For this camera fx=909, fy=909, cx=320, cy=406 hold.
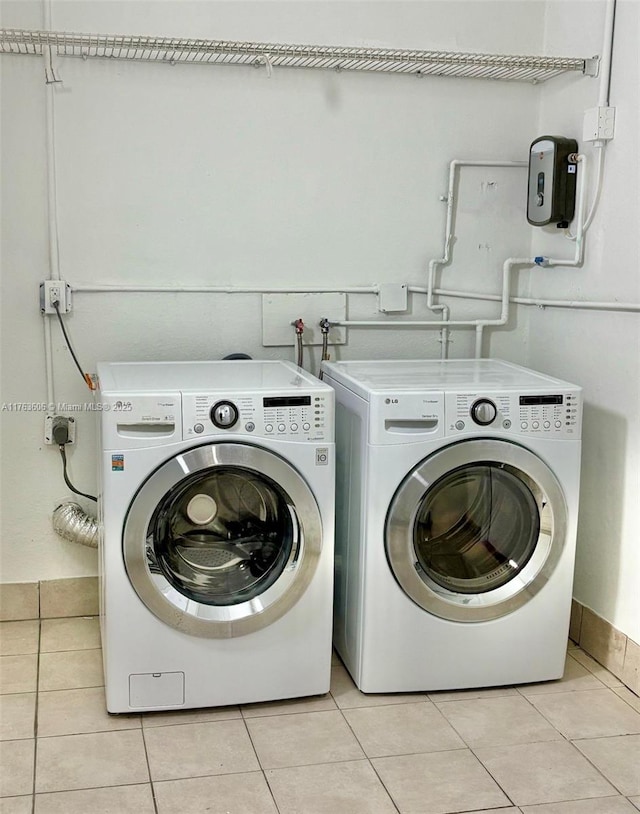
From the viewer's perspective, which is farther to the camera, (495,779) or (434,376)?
(434,376)

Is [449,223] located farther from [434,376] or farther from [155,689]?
[155,689]

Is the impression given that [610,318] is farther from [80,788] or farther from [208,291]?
[80,788]

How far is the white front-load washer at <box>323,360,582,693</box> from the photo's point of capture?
8.32 ft

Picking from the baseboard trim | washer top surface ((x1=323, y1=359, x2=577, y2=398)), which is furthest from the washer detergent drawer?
the baseboard trim

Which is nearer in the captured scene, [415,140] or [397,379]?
[397,379]

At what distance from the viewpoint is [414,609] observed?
261 centimetres

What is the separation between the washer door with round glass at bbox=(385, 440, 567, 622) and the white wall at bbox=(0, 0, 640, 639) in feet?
1.10

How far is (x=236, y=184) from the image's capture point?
306 centimetres

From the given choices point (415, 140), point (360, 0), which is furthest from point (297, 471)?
point (360, 0)

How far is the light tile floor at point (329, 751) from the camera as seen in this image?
2.12 meters

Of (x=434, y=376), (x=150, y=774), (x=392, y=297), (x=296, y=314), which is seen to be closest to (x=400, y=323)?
(x=392, y=297)

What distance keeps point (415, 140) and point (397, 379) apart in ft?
3.15

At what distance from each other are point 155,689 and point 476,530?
102 centimetres

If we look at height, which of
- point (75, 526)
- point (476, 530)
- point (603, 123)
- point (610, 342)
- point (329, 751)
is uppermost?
point (603, 123)
